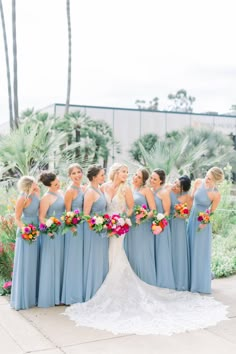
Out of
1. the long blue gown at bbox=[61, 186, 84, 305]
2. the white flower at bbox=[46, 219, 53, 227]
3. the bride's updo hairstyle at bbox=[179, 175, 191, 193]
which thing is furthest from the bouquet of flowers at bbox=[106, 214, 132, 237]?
the bride's updo hairstyle at bbox=[179, 175, 191, 193]

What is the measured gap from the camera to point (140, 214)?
22.3 feet

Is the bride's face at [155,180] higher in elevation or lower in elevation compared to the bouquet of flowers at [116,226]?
higher

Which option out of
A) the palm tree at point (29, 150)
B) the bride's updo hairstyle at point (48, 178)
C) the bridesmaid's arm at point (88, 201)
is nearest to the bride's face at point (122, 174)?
the bridesmaid's arm at point (88, 201)

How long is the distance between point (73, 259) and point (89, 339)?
1.47m

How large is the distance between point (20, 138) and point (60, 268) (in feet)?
11.8

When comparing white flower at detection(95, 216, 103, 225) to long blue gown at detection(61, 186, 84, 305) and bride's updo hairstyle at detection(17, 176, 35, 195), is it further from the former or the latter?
bride's updo hairstyle at detection(17, 176, 35, 195)

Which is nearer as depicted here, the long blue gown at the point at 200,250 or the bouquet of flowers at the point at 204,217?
the bouquet of flowers at the point at 204,217

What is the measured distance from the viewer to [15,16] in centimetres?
2673

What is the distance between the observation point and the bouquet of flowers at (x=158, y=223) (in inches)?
271

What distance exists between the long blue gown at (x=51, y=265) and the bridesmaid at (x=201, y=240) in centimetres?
196

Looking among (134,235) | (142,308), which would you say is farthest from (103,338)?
(134,235)

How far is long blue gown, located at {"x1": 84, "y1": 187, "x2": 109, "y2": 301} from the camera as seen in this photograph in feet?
22.2

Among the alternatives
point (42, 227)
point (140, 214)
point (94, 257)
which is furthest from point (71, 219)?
point (140, 214)

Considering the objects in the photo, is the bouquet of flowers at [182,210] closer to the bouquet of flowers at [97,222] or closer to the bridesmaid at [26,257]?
the bouquet of flowers at [97,222]
